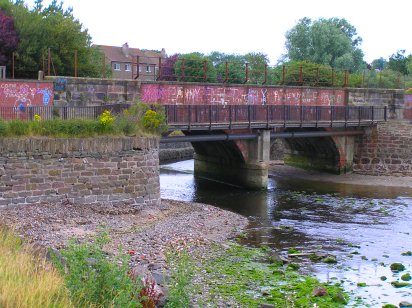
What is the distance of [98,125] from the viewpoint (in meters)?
23.8

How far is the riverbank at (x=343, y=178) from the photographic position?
128 ft

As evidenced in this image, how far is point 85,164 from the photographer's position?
75.6 feet

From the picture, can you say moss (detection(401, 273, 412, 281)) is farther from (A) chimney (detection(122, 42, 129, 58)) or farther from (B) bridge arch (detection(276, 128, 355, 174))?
(A) chimney (detection(122, 42, 129, 58))

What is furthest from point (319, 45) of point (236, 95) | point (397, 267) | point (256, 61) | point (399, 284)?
point (399, 284)

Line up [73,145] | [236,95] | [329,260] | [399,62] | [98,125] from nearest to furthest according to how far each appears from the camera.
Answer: [329,260] → [73,145] → [98,125] → [236,95] → [399,62]

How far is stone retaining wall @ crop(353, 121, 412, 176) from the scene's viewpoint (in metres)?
42.2

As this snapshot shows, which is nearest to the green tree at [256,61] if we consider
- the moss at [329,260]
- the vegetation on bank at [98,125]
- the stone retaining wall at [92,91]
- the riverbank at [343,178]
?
the riverbank at [343,178]

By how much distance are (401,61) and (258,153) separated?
62.4 meters

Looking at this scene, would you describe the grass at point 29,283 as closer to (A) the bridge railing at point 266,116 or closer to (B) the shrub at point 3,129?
(B) the shrub at point 3,129

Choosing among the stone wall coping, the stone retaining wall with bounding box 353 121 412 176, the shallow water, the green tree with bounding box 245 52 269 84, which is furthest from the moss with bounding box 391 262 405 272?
the green tree with bounding box 245 52 269 84

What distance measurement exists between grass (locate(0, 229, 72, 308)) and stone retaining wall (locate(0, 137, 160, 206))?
10.5 meters

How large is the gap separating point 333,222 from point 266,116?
36.5 ft

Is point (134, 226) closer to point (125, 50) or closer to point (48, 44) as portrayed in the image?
point (48, 44)

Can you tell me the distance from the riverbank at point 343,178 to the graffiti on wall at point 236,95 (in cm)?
504
